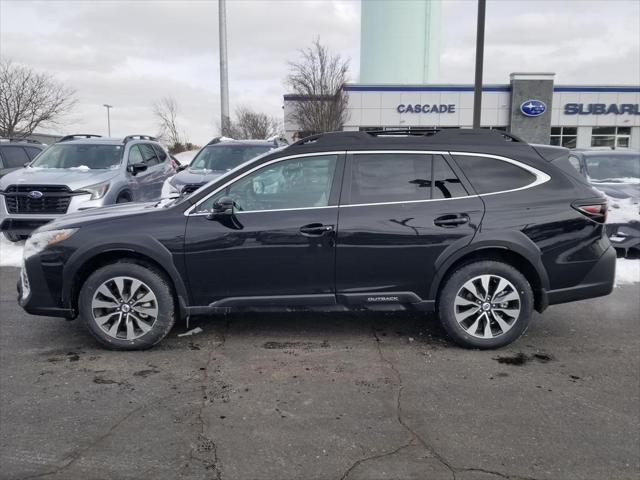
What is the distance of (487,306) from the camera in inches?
180

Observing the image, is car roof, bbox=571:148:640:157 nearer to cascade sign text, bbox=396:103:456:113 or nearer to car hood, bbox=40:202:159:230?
car hood, bbox=40:202:159:230

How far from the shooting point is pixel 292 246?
448 centimetres

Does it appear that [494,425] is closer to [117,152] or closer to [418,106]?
[117,152]

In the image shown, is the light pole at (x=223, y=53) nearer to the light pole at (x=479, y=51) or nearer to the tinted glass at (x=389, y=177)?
the light pole at (x=479, y=51)

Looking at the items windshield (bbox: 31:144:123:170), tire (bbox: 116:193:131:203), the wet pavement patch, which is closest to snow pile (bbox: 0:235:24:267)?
windshield (bbox: 31:144:123:170)

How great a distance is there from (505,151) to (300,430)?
9.80 ft

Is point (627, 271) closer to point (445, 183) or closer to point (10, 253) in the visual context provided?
point (445, 183)

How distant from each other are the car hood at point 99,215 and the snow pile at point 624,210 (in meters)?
6.84

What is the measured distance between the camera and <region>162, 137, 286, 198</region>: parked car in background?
33.4 feet

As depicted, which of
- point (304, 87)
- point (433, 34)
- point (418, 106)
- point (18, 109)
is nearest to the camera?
point (18, 109)

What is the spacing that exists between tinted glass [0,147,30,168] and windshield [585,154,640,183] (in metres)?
12.0

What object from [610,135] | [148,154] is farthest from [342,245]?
[610,135]

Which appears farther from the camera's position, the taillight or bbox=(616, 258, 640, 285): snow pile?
bbox=(616, 258, 640, 285): snow pile

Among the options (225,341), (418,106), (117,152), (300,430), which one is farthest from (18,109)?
(300,430)
